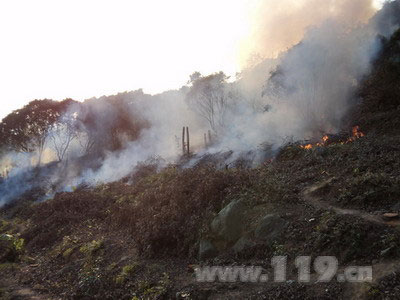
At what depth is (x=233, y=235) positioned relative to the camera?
9.14 meters

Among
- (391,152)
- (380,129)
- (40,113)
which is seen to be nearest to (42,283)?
(391,152)

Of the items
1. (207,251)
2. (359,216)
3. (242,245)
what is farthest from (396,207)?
(207,251)

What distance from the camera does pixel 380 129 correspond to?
1609 centimetres

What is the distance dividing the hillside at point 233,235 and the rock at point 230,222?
0.10 ft

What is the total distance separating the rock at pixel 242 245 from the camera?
8.51 m

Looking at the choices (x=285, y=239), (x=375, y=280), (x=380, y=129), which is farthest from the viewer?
(x=380, y=129)

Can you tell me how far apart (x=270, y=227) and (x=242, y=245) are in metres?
0.88

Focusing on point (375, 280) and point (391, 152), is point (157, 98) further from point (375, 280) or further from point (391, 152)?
point (375, 280)

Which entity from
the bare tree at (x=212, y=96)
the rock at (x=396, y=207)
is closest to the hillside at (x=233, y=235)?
the rock at (x=396, y=207)

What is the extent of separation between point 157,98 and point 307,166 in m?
41.1

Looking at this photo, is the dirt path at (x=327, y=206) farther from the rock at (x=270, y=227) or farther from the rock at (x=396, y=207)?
the rock at (x=270, y=227)

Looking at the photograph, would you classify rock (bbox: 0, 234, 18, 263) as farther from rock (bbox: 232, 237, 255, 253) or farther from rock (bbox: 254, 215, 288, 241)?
Answer: rock (bbox: 254, 215, 288, 241)

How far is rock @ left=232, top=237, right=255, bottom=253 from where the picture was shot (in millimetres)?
8508

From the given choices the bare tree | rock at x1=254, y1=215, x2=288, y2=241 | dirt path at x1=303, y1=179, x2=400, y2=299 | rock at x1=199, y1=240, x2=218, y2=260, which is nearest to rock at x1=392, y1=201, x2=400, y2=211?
dirt path at x1=303, y1=179, x2=400, y2=299
